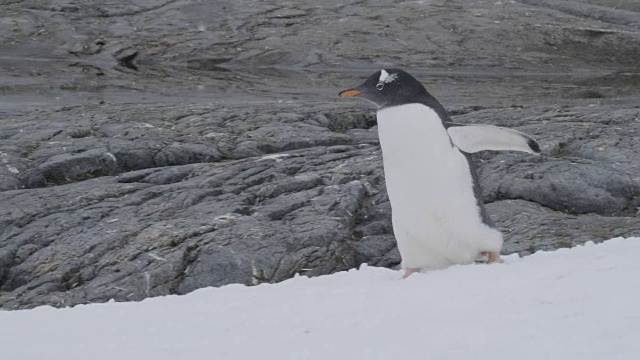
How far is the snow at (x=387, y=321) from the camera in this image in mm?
3178

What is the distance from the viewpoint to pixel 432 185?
5.09 metres

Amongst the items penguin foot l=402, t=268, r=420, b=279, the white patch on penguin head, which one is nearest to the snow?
penguin foot l=402, t=268, r=420, b=279

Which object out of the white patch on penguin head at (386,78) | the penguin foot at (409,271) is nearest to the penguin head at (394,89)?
the white patch on penguin head at (386,78)

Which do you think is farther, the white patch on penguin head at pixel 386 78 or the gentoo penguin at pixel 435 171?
the white patch on penguin head at pixel 386 78

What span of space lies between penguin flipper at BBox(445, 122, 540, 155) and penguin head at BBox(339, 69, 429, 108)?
0.75ft

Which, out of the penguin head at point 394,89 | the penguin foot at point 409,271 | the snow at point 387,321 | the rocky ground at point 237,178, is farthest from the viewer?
the rocky ground at point 237,178

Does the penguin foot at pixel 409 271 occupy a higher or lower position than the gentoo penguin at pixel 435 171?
lower

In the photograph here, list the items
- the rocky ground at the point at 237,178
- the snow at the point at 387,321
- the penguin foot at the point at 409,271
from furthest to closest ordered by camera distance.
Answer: the rocky ground at the point at 237,178
the penguin foot at the point at 409,271
the snow at the point at 387,321

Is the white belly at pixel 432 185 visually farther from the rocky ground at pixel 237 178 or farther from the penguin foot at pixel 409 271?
the rocky ground at pixel 237 178

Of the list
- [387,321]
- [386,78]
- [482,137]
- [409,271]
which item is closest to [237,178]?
[386,78]

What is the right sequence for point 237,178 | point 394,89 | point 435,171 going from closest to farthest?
point 435,171 < point 394,89 < point 237,178

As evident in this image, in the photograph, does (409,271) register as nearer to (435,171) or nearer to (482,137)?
(435,171)

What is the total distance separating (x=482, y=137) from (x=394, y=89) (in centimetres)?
50

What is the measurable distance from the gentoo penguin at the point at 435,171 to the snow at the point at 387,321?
0.55m
